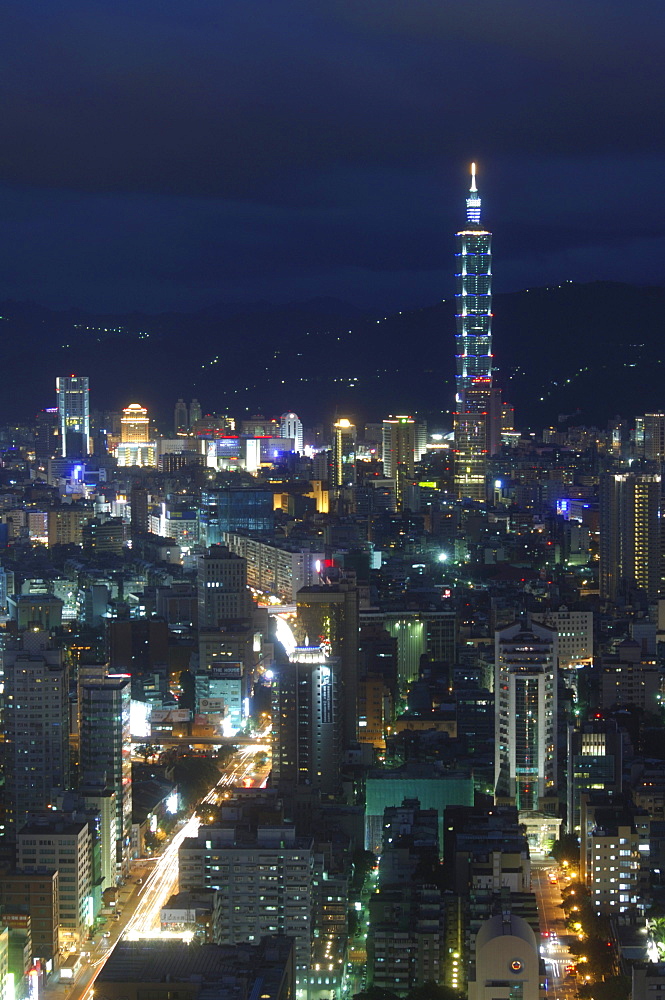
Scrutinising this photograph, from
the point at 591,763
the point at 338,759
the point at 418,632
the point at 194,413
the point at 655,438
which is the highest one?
the point at 194,413

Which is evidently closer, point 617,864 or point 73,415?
point 617,864

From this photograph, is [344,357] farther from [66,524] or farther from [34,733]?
[34,733]

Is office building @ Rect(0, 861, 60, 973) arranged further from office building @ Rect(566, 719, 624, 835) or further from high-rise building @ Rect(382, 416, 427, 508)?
high-rise building @ Rect(382, 416, 427, 508)

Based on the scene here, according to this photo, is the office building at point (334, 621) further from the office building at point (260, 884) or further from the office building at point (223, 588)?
the office building at point (260, 884)

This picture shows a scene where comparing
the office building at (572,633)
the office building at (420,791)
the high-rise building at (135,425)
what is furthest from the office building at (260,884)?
the high-rise building at (135,425)

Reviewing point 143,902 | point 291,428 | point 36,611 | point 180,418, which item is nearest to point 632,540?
point 36,611

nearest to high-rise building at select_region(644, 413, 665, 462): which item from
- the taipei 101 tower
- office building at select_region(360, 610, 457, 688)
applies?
the taipei 101 tower
